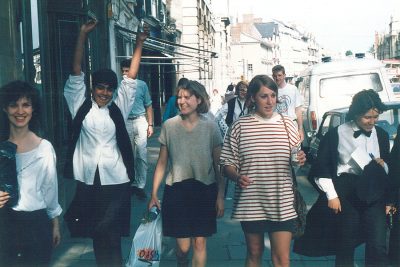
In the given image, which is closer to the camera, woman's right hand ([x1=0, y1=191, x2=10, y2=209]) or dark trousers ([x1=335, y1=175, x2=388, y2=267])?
woman's right hand ([x1=0, y1=191, x2=10, y2=209])

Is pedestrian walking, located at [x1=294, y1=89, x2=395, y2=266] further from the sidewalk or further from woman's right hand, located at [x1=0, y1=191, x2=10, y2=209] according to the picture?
woman's right hand, located at [x1=0, y1=191, x2=10, y2=209]

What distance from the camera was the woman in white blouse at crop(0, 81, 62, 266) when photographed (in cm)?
348

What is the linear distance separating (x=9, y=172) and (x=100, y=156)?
100 centimetres

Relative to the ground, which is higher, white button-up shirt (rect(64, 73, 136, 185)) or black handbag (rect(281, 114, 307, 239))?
white button-up shirt (rect(64, 73, 136, 185))

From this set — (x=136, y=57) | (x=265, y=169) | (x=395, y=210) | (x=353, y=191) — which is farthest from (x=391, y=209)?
(x=136, y=57)

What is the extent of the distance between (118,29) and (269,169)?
1001cm

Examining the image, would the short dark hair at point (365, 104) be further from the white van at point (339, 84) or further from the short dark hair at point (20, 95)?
the white van at point (339, 84)

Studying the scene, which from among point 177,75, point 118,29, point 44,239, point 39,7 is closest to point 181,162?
point 44,239

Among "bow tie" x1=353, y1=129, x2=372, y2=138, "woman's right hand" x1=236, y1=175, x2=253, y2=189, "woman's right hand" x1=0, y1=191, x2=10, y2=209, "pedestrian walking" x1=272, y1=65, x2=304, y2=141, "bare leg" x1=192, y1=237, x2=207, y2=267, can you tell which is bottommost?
"bare leg" x1=192, y1=237, x2=207, y2=267

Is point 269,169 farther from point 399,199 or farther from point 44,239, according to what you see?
point 44,239

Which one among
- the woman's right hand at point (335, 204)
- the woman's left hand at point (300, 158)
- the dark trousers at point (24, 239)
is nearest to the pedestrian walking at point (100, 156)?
the dark trousers at point (24, 239)

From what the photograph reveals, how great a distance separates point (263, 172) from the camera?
13.6ft

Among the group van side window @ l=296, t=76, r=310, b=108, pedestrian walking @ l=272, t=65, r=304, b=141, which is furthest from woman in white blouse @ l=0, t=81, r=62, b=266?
van side window @ l=296, t=76, r=310, b=108

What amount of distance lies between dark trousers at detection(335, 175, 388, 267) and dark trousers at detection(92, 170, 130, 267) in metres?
1.71
